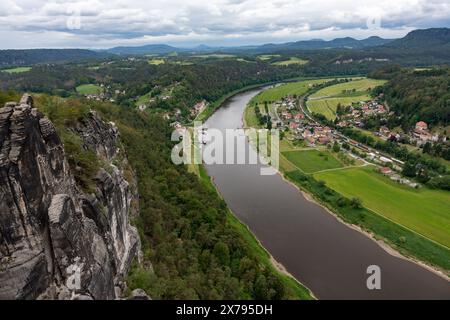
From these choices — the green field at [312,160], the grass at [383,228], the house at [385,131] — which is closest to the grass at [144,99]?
the green field at [312,160]

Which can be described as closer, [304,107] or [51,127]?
[51,127]

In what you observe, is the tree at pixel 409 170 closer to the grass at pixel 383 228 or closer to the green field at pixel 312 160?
the green field at pixel 312 160

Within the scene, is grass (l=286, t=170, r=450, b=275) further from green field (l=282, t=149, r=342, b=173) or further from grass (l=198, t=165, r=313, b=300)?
grass (l=198, t=165, r=313, b=300)

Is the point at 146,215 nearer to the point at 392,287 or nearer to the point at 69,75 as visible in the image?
the point at 392,287

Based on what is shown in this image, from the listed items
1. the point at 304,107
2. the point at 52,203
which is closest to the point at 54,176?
the point at 52,203

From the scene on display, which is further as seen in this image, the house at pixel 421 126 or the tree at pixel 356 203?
the house at pixel 421 126

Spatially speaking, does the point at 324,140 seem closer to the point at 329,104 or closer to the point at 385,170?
the point at 385,170

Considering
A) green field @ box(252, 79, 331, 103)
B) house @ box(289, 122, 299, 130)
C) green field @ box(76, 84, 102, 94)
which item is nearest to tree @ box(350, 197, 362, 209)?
house @ box(289, 122, 299, 130)
